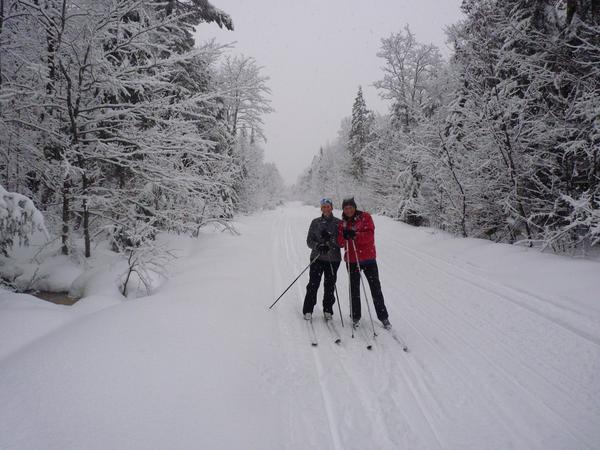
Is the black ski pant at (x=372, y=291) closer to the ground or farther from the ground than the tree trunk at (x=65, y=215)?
closer to the ground

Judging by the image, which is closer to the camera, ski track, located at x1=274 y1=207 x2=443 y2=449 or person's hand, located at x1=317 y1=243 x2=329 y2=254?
ski track, located at x1=274 y1=207 x2=443 y2=449

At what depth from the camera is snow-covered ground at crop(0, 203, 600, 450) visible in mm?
2596

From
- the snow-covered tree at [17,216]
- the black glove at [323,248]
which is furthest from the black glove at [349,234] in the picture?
the snow-covered tree at [17,216]

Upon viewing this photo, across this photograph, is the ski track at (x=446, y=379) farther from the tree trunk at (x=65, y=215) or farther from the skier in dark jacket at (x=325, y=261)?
the tree trunk at (x=65, y=215)

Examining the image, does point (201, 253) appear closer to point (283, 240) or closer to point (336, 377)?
point (283, 240)

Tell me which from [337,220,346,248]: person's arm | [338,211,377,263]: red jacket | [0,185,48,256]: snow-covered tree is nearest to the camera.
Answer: [0,185,48,256]: snow-covered tree

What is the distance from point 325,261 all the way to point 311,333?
130cm

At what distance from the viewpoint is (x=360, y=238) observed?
17.0 feet

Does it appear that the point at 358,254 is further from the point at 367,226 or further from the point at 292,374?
the point at 292,374

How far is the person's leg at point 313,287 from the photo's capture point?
5.39 m

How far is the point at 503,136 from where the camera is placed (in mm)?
8945

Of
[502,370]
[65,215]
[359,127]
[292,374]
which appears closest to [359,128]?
[359,127]

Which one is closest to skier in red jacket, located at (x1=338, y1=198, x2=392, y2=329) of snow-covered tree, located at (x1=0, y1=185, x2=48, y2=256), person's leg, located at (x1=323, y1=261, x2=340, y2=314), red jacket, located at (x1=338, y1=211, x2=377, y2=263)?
red jacket, located at (x1=338, y1=211, x2=377, y2=263)

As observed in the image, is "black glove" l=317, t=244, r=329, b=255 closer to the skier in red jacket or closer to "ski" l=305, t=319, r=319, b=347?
the skier in red jacket
